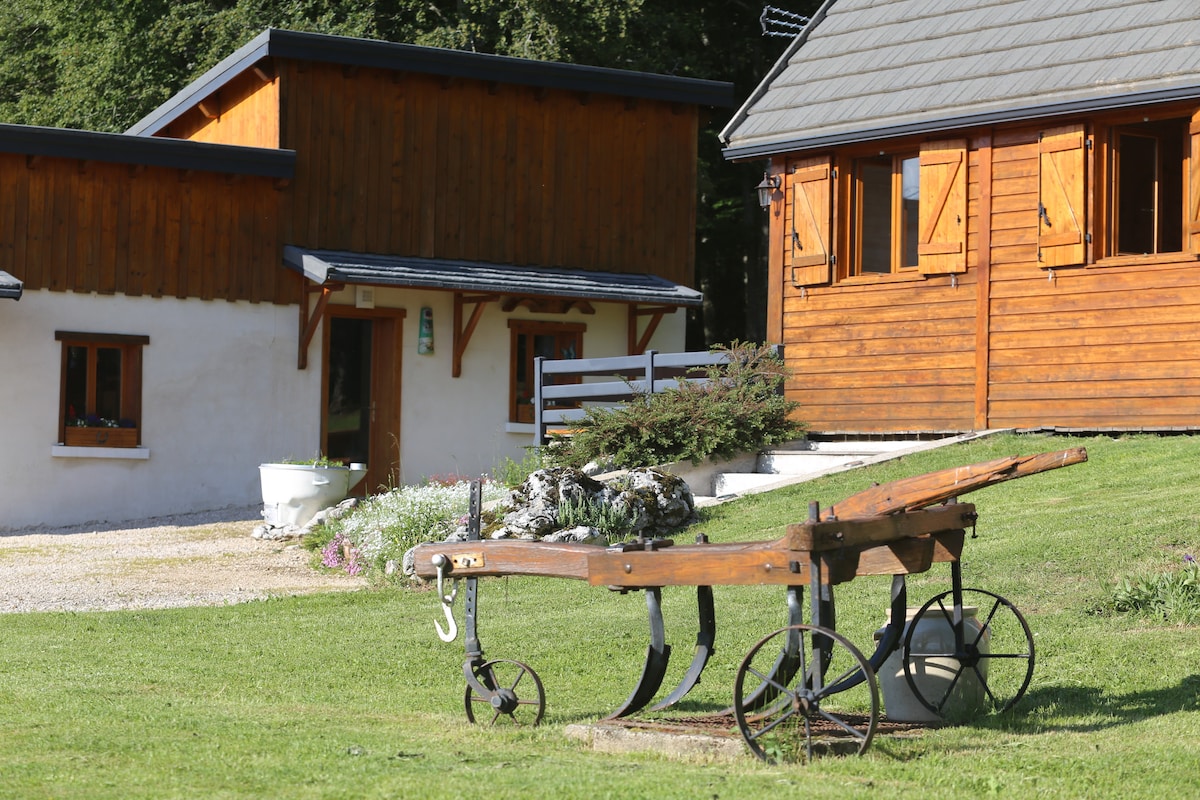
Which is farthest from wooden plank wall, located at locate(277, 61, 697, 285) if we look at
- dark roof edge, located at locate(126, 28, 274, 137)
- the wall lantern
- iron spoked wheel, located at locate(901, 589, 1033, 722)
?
iron spoked wheel, located at locate(901, 589, 1033, 722)

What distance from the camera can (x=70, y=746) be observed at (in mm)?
6941

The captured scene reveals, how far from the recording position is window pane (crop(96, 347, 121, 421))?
20094mm

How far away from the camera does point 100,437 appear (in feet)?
65.6

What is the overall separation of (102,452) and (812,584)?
15.2m

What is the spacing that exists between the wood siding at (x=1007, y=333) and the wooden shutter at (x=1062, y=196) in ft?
0.17

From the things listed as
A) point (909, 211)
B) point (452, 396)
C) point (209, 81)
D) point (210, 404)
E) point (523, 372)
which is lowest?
point (210, 404)

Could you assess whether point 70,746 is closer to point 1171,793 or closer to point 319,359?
point 1171,793

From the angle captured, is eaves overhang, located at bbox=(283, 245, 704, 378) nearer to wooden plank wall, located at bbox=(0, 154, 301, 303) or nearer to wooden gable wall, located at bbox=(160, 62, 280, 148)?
wooden plank wall, located at bbox=(0, 154, 301, 303)

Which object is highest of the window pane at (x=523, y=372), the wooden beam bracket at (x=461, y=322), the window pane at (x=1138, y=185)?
the window pane at (x=1138, y=185)

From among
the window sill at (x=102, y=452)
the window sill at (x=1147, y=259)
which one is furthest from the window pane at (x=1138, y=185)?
the window sill at (x=102, y=452)

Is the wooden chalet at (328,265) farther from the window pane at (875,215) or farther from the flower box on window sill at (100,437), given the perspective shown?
the window pane at (875,215)

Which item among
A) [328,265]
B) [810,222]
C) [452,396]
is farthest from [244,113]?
[810,222]

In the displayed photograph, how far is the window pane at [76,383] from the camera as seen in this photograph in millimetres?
19875

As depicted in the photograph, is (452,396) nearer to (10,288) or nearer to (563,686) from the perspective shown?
(10,288)
